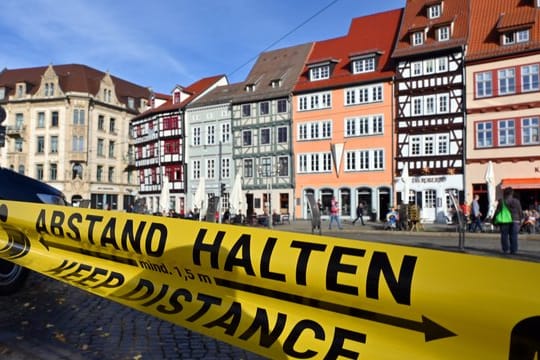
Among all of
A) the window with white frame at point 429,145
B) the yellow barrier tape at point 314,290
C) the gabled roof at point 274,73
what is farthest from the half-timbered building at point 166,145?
the yellow barrier tape at point 314,290

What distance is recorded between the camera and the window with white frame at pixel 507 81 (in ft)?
103

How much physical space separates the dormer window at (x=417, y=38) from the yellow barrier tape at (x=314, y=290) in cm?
3525

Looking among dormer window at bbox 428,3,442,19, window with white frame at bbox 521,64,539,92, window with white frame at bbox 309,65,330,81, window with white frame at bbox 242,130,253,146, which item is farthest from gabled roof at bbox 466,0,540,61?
window with white frame at bbox 242,130,253,146

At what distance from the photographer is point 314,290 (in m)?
2.52

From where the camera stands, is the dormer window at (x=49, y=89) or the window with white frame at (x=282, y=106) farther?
the dormer window at (x=49, y=89)

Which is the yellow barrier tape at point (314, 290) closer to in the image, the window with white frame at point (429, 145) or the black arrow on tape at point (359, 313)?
the black arrow on tape at point (359, 313)

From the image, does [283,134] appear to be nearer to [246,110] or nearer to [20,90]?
[246,110]

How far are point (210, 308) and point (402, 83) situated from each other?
35.0 m

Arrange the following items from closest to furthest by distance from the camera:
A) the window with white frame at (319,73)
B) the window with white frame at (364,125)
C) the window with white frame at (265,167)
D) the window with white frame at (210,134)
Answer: the window with white frame at (364,125) → the window with white frame at (319,73) → the window with white frame at (265,167) → the window with white frame at (210,134)

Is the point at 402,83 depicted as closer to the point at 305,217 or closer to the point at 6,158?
the point at 305,217

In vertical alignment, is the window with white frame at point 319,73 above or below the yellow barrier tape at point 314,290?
above

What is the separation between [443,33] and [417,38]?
6.13 ft

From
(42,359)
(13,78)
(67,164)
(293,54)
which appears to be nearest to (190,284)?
(42,359)

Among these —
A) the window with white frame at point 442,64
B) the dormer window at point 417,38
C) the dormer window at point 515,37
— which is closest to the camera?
the dormer window at point 515,37
